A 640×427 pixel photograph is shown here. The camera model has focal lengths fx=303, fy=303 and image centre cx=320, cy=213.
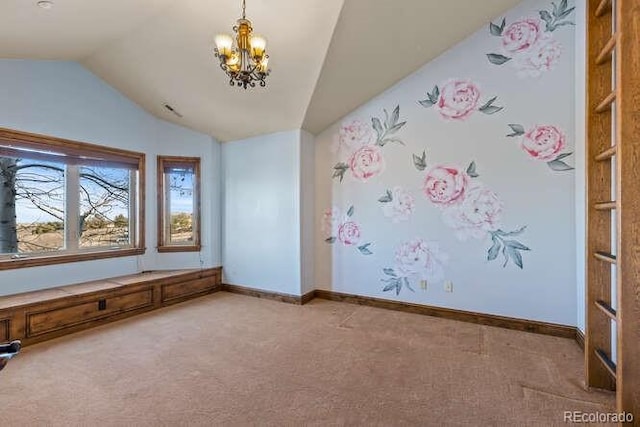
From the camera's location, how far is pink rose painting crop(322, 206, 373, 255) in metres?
4.18

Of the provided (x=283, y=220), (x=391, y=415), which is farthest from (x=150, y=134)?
(x=391, y=415)

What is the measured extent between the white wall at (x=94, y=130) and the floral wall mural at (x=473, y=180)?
7.00 feet

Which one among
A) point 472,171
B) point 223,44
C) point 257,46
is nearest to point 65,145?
point 223,44

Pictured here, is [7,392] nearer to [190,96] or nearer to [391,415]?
[391,415]

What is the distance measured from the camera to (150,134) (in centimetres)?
455

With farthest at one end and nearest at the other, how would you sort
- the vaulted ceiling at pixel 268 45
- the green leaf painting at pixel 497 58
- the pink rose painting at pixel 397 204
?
the pink rose painting at pixel 397 204, the green leaf painting at pixel 497 58, the vaulted ceiling at pixel 268 45

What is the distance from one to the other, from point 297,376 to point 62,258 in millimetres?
3271

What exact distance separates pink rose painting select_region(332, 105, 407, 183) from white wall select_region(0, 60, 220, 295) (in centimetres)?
212

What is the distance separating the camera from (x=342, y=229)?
14.1 feet

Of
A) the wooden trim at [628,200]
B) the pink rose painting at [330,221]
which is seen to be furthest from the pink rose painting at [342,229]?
the wooden trim at [628,200]

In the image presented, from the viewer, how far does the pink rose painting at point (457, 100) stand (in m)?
3.40

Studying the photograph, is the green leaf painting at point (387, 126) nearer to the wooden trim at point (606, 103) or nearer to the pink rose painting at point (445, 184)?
the pink rose painting at point (445, 184)

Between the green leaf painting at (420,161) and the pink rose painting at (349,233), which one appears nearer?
the green leaf painting at (420,161)

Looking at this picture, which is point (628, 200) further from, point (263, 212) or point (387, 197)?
point (263, 212)
